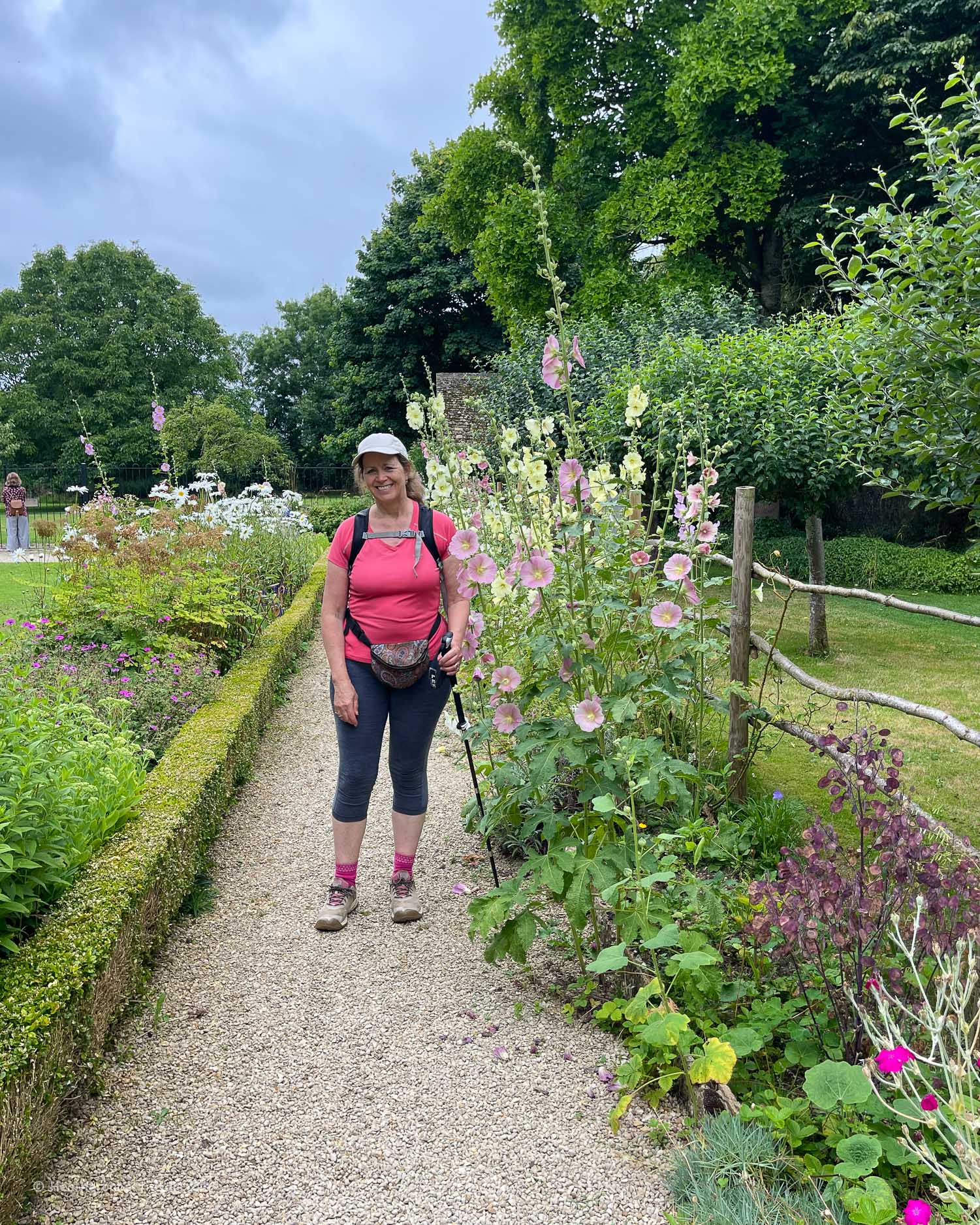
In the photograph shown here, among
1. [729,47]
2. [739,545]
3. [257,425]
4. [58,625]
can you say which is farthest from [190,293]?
[739,545]

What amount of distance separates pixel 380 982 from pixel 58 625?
406cm

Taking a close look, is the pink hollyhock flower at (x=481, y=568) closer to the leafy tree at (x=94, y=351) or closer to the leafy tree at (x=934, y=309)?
the leafy tree at (x=934, y=309)

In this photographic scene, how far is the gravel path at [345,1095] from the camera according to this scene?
6.61 ft

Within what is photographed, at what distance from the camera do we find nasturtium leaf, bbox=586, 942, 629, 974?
2.03 meters

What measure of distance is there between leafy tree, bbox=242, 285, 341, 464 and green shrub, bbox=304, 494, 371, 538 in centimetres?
1871

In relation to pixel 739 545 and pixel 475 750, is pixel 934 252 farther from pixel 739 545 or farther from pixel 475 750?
pixel 475 750

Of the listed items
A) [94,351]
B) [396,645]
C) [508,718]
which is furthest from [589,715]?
[94,351]

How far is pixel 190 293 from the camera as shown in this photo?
3791 cm

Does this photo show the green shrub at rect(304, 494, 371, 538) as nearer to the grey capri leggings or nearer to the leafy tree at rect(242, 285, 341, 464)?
the grey capri leggings

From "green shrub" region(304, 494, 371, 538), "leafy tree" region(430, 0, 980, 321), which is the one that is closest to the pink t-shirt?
"leafy tree" region(430, 0, 980, 321)

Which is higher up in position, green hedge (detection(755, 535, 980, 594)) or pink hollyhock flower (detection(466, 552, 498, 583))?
pink hollyhock flower (detection(466, 552, 498, 583))

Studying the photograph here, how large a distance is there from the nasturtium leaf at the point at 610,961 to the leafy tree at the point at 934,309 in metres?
2.38

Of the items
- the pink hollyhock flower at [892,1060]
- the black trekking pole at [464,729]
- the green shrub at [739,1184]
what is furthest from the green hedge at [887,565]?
the pink hollyhock flower at [892,1060]

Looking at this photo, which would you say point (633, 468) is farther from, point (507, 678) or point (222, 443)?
point (222, 443)
